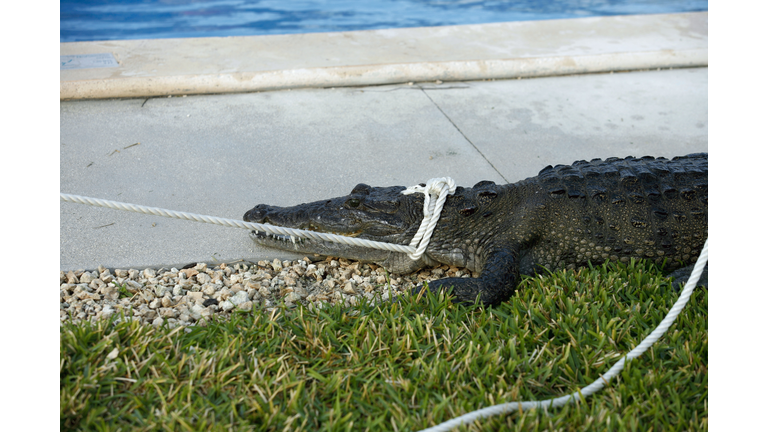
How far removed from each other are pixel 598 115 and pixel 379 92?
6.02ft

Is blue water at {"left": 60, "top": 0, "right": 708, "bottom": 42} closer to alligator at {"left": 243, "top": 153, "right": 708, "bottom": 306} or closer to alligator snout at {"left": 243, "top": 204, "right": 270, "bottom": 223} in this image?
alligator snout at {"left": 243, "top": 204, "right": 270, "bottom": 223}

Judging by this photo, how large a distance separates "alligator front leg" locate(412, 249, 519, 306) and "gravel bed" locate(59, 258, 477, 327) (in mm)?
203

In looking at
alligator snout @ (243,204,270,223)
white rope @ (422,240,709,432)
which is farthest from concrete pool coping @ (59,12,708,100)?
white rope @ (422,240,709,432)

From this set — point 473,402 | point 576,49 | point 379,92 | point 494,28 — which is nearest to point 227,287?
point 473,402

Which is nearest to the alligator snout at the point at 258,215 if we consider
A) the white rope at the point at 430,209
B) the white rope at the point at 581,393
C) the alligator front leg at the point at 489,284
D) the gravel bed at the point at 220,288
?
the gravel bed at the point at 220,288

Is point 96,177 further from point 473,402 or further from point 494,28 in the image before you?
point 494,28

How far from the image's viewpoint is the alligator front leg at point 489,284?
98.6 inches

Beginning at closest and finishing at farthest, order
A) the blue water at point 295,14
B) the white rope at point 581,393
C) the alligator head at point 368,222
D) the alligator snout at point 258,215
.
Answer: the white rope at point 581,393, the alligator head at point 368,222, the alligator snout at point 258,215, the blue water at point 295,14

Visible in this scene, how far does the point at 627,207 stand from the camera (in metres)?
2.69

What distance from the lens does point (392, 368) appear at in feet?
6.71

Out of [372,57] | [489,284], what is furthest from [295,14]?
[489,284]

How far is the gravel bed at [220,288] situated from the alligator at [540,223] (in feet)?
0.33

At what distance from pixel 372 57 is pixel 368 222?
2.92 metres

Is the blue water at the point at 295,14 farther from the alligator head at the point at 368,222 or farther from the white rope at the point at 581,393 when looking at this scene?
the white rope at the point at 581,393
